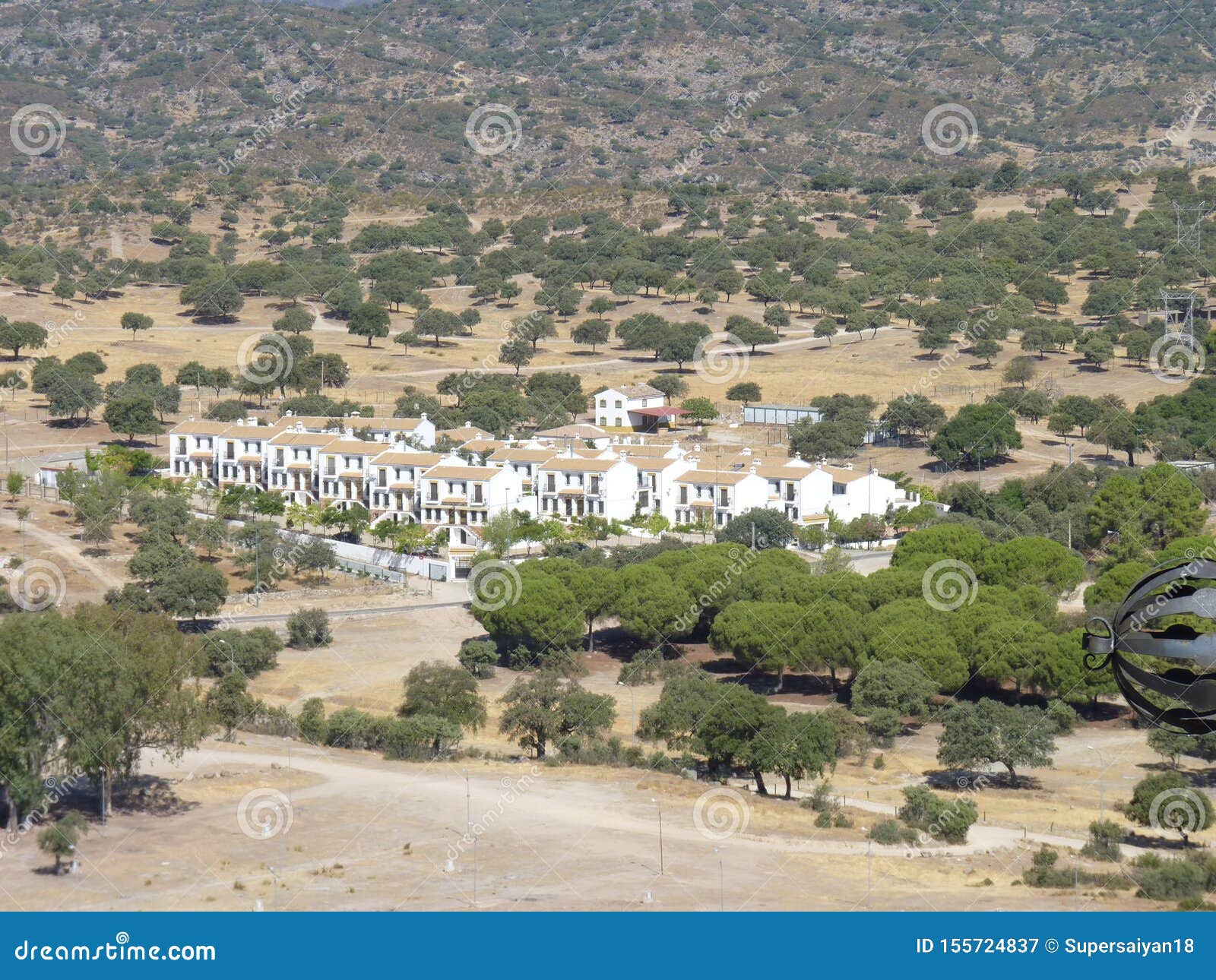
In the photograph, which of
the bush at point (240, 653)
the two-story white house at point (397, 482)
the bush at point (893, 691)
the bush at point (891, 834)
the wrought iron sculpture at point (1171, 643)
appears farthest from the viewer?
the two-story white house at point (397, 482)

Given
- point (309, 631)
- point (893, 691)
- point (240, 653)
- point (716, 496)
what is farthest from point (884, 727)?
point (716, 496)

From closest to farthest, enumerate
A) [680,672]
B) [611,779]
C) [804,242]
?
1. [611,779]
2. [680,672]
3. [804,242]

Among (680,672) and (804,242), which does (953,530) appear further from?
(804,242)

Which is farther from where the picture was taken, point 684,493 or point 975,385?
point 975,385

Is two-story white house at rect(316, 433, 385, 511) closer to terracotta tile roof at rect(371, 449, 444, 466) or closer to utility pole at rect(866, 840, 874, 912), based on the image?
terracotta tile roof at rect(371, 449, 444, 466)

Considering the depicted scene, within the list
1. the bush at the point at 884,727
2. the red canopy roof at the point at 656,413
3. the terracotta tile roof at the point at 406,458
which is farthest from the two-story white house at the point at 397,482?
the bush at the point at 884,727

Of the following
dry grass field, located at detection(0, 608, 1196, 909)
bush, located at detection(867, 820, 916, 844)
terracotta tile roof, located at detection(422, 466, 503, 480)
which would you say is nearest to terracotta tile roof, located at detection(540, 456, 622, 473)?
terracotta tile roof, located at detection(422, 466, 503, 480)

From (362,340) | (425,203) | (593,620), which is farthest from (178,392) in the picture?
(425,203)

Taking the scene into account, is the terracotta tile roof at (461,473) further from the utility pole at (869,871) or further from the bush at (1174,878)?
the bush at (1174,878)
